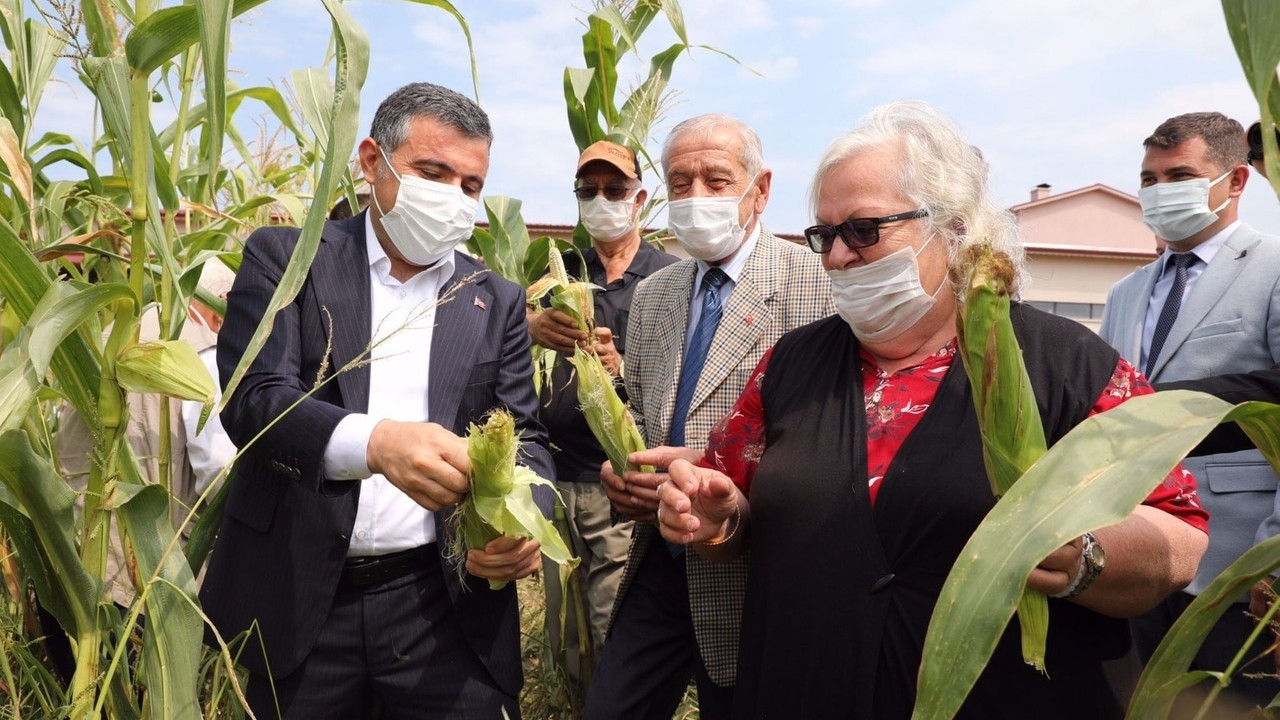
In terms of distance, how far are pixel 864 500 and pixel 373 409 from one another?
1021 mm

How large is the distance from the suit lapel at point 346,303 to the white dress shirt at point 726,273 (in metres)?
0.86

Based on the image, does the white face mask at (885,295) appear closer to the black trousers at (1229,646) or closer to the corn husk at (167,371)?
the black trousers at (1229,646)

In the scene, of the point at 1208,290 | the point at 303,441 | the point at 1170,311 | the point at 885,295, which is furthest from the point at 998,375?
the point at 1170,311

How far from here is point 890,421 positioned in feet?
Answer: 5.95

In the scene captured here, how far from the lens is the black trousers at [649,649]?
8.30 feet

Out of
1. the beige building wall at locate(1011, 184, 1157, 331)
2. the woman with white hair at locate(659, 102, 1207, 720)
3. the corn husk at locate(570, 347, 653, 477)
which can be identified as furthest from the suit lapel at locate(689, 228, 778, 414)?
the beige building wall at locate(1011, 184, 1157, 331)

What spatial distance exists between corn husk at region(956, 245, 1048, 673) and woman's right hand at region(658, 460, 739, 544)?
648 millimetres

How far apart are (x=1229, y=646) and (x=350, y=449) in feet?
7.02

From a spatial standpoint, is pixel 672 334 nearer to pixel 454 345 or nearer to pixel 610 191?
pixel 454 345

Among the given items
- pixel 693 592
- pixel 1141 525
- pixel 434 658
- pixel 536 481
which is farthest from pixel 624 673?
pixel 1141 525

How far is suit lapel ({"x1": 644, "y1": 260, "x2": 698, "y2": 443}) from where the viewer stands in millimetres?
2596

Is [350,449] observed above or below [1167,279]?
below

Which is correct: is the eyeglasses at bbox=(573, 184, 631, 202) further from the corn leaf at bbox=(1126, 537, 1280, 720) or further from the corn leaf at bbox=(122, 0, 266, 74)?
the corn leaf at bbox=(1126, 537, 1280, 720)

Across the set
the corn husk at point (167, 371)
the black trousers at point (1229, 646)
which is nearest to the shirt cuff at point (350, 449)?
the corn husk at point (167, 371)
